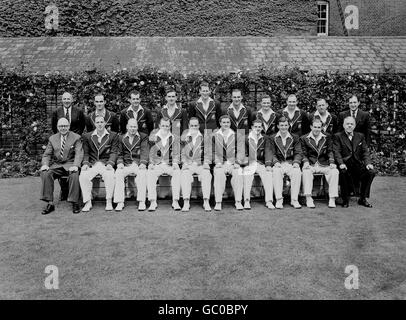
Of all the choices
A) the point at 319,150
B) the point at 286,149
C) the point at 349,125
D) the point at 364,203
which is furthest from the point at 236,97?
the point at 364,203

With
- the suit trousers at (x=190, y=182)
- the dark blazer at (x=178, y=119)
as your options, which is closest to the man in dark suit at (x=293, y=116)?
the dark blazer at (x=178, y=119)

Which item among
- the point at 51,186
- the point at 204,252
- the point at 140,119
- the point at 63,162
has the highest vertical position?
the point at 140,119

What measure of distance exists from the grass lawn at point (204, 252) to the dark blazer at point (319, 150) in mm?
791

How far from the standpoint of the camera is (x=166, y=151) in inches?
306

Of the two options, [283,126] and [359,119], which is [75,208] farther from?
[359,119]

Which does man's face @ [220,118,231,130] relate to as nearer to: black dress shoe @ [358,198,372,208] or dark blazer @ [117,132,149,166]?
dark blazer @ [117,132,149,166]

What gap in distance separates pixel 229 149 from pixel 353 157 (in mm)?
2238

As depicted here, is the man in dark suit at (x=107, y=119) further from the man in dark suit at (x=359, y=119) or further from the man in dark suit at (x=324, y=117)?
the man in dark suit at (x=359, y=119)

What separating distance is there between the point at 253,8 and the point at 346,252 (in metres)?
Answer: 14.9

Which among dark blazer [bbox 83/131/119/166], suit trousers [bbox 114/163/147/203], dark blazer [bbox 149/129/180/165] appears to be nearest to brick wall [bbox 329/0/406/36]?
dark blazer [bbox 149/129/180/165]

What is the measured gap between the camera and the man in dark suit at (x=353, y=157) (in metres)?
7.55

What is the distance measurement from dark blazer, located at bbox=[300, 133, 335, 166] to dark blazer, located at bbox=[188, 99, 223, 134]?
1741 millimetres

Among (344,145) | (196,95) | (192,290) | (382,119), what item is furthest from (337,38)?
(192,290)

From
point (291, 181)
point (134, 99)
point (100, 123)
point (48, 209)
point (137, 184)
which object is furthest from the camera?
point (134, 99)
